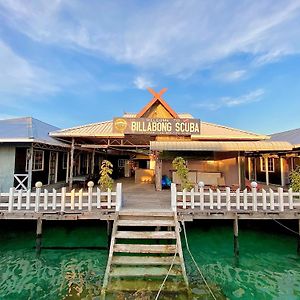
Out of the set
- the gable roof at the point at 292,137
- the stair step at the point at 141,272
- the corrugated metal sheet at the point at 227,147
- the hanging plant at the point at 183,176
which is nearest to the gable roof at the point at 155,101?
the corrugated metal sheet at the point at 227,147

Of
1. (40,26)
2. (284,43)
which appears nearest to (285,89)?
(284,43)

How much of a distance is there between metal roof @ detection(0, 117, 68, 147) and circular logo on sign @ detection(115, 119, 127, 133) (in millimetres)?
3298

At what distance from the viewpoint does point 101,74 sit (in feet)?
84.4

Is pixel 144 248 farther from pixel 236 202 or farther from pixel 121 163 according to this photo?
pixel 121 163

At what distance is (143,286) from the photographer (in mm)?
5496

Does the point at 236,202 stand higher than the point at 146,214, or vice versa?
the point at 236,202

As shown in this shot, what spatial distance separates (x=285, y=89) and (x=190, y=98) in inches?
506

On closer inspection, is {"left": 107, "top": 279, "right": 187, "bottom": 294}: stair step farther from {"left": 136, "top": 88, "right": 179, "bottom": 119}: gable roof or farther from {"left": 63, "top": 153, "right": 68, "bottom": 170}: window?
{"left": 63, "top": 153, "right": 68, "bottom": 170}: window

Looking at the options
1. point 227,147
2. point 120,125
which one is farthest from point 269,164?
point 120,125

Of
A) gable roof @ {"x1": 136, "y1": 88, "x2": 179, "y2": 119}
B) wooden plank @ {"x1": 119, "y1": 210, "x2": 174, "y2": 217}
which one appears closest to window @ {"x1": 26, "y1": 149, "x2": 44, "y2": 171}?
gable roof @ {"x1": 136, "y1": 88, "x2": 179, "y2": 119}

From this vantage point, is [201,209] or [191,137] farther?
[191,137]

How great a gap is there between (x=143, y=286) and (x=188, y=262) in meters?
2.10

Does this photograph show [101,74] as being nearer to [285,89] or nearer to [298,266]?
[285,89]

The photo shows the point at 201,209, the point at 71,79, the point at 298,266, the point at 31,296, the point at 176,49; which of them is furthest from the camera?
the point at 71,79
